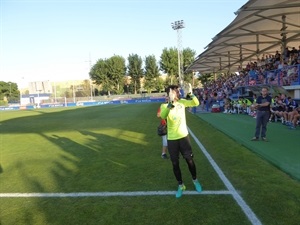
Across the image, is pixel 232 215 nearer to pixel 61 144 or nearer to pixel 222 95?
pixel 61 144

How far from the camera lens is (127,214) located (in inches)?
183

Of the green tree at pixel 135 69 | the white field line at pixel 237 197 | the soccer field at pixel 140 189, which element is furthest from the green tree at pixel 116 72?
the white field line at pixel 237 197

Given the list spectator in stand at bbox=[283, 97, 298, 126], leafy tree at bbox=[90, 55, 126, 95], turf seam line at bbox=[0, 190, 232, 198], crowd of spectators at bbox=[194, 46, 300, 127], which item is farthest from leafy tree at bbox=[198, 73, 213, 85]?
turf seam line at bbox=[0, 190, 232, 198]

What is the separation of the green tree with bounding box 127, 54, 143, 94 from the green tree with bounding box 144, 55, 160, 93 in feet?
6.90

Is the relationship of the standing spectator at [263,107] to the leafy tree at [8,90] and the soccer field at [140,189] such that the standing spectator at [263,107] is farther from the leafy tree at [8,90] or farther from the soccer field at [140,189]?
the leafy tree at [8,90]

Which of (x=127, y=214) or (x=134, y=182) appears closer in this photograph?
(x=127, y=214)

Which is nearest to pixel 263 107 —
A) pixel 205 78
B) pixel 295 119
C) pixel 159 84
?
pixel 295 119

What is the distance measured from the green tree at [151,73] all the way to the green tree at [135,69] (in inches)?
82.8

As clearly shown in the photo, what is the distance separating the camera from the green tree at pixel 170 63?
283 feet

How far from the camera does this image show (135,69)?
8869 cm

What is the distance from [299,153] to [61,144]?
27.7 feet

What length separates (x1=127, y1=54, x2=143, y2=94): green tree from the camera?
291ft

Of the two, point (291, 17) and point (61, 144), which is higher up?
point (291, 17)

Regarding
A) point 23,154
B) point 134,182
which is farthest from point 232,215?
point 23,154
